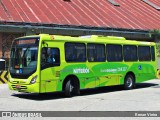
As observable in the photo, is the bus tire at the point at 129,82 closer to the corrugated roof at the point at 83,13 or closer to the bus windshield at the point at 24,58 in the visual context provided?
the bus windshield at the point at 24,58

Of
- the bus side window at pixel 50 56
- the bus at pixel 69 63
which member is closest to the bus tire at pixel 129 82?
the bus at pixel 69 63

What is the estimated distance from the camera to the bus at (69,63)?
543 inches

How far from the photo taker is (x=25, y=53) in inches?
561

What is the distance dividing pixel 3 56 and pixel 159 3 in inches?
959

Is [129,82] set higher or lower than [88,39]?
lower

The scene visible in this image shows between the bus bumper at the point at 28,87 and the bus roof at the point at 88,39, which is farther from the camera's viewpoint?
the bus roof at the point at 88,39

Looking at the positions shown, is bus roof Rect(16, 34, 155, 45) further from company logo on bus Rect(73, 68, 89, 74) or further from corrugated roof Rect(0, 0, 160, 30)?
corrugated roof Rect(0, 0, 160, 30)

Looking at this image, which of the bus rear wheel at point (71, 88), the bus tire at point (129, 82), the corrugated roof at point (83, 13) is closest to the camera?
the bus rear wheel at point (71, 88)

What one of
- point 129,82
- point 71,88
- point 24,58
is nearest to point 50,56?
point 24,58

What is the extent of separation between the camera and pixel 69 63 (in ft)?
48.6

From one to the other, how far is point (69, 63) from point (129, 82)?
192 inches

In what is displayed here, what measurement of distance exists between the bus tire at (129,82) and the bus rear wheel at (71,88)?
3.85 m

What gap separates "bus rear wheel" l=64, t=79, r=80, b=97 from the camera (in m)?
14.7

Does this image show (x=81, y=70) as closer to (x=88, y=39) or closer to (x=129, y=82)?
(x=88, y=39)
